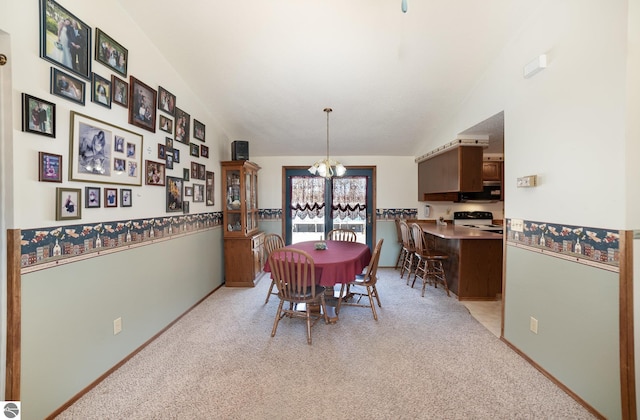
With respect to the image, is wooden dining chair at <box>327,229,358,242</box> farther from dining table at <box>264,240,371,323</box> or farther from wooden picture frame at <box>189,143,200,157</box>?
wooden picture frame at <box>189,143,200,157</box>

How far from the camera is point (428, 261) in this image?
12.7ft

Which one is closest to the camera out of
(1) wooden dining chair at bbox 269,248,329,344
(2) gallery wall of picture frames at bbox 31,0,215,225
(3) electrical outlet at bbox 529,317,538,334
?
(2) gallery wall of picture frames at bbox 31,0,215,225

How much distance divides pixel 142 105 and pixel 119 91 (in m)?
0.25

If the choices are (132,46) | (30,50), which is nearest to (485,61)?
(132,46)

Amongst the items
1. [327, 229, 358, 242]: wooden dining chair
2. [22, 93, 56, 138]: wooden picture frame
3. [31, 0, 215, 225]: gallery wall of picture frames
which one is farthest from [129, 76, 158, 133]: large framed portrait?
[327, 229, 358, 242]: wooden dining chair

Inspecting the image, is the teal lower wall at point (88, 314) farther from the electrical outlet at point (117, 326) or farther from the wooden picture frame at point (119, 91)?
the wooden picture frame at point (119, 91)

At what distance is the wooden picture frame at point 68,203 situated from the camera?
60.9 inches

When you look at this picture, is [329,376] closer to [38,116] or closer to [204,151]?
[38,116]

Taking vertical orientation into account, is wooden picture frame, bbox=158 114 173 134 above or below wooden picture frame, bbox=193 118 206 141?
below

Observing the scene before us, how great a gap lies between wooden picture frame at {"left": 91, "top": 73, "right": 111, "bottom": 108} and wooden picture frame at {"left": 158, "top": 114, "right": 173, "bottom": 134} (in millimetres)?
593

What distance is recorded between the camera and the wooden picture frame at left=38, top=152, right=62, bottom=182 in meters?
1.45

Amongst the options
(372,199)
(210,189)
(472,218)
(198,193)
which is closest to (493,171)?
(472,218)

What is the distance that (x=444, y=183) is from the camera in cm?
388

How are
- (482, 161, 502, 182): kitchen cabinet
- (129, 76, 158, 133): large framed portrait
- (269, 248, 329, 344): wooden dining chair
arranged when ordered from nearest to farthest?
(129, 76, 158, 133): large framed portrait → (269, 248, 329, 344): wooden dining chair → (482, 161, 502, 182): kitchen cabinet
